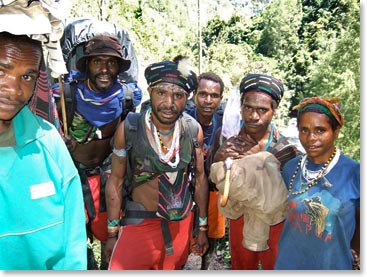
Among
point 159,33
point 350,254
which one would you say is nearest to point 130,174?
point 350,254

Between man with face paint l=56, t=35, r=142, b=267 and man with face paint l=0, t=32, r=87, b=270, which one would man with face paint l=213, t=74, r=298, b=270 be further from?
man with face paint l=0, t=32, r=87, b=270

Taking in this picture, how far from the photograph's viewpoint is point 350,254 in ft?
6.24

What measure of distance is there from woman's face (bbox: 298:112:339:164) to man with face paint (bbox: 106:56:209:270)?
2.15 feet

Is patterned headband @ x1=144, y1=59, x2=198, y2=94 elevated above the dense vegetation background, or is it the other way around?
the dense vegetation background

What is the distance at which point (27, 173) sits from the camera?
1.31 meters

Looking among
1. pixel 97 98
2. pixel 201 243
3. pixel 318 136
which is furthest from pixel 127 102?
pixel 318 136

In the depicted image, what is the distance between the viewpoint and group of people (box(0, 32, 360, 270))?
52.0 inches

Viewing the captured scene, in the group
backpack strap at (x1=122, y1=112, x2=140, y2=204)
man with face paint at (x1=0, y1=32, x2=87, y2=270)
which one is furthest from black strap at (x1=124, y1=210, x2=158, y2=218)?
man with face paint at (x1=0, y1=32, x2=87, y2=270)

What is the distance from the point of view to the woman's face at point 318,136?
1.87 m

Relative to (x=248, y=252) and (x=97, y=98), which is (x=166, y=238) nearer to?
(x=248, y=252)

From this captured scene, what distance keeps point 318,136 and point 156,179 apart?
890mm

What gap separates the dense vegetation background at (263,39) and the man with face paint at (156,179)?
0.63 m

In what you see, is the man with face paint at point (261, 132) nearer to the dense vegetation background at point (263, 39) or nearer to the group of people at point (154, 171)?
the group of people at point (154, 171)

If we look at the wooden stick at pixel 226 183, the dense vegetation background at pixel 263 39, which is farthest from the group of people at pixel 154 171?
the dense vegetation background at pixel 263 39
